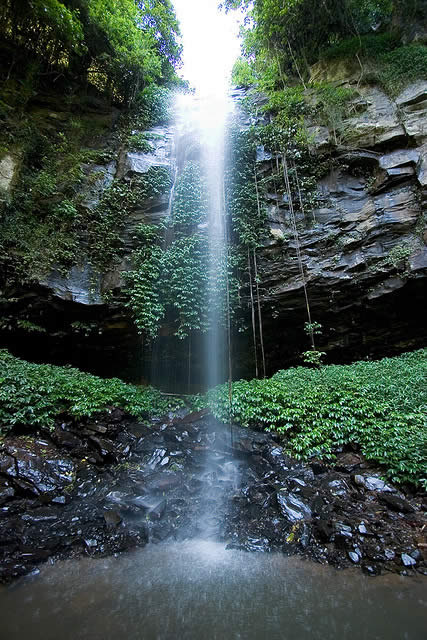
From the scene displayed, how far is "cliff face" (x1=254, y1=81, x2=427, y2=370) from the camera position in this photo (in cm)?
727

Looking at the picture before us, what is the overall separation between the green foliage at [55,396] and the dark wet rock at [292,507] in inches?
143

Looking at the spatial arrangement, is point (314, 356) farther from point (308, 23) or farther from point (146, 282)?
point (308, 23)

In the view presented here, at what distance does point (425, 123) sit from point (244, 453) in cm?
953

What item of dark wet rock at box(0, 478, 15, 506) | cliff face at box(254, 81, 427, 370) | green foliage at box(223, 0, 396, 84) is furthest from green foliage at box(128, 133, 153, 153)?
dark wet rock at box(0, 478, 15, 506)

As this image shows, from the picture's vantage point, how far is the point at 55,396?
5562 millimetres

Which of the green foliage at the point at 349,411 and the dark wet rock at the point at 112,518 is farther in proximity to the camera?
the green foliage at the point at 349,411

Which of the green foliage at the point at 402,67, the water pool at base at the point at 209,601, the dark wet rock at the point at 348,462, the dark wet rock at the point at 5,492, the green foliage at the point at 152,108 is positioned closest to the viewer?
the water pool at base at the point at 209,601

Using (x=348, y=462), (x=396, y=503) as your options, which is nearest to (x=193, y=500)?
(x=348, y=462)

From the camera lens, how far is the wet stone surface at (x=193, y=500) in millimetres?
3189

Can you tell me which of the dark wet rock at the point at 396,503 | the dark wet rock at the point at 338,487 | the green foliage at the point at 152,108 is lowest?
the dark wet rock at the point at 396,503

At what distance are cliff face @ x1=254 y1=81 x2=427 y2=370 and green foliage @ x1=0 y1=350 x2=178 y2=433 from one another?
4.28 meters

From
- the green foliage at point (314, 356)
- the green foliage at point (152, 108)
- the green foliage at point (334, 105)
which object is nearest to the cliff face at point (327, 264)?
the green foliage at point (334, 105)

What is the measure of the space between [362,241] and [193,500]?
23.6 feet

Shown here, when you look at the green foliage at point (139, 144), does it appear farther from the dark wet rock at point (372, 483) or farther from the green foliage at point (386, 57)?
the dark wet rock at point (372, 483)
